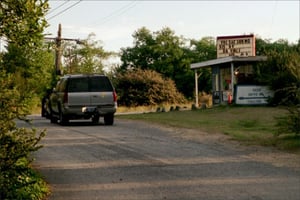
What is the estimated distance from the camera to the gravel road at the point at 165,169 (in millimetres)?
9484

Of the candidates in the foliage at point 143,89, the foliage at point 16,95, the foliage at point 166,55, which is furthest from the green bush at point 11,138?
the foliage at point 166,55

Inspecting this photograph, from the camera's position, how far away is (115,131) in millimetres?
20969

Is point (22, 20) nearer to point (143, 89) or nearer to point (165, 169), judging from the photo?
point (165, 169)

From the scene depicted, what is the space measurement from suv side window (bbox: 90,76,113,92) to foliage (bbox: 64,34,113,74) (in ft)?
110

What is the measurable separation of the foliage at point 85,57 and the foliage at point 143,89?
8.59m

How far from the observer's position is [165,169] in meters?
11.7

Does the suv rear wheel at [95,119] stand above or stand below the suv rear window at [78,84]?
below

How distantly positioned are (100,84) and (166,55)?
47.3 meters

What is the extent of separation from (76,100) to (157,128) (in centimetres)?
378

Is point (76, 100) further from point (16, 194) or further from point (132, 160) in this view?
point (16, 194)

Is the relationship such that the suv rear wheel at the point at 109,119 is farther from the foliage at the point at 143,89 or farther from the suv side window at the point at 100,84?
the foliage at the point at 143,89

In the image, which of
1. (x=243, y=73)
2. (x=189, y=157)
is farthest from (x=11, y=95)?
(x=243, y=73)

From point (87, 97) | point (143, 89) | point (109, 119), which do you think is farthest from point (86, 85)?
point (143, 89)

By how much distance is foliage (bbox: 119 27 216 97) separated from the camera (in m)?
68.9
